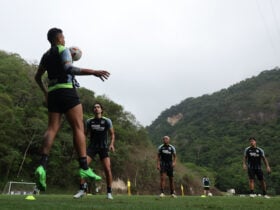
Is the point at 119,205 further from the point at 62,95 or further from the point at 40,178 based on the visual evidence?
the point at 62,95

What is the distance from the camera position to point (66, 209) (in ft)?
17.7

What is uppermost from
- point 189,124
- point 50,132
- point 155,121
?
point 155,121

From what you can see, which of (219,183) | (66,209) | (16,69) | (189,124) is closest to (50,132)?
(66,209)

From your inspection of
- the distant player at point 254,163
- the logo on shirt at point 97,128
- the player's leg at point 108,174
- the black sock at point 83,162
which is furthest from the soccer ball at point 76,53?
the distant player at point 254,163

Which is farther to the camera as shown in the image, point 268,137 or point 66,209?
point 268,137

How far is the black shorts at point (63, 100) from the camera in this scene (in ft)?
17.8

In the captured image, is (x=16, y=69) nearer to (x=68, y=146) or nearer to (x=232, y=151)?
(x=68, y=146)

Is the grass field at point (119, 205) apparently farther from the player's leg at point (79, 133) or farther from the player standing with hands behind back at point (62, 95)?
the player standing with hands behind back at point (62, 95)

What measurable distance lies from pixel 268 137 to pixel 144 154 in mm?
44122

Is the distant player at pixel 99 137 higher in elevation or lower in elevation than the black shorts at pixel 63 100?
higher

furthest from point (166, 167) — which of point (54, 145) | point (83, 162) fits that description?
point (54, 145)

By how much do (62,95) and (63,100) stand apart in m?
0.07

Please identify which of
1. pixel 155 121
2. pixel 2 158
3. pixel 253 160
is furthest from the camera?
pixel 155 121

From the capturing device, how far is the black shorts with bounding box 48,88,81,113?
5.43 meters
